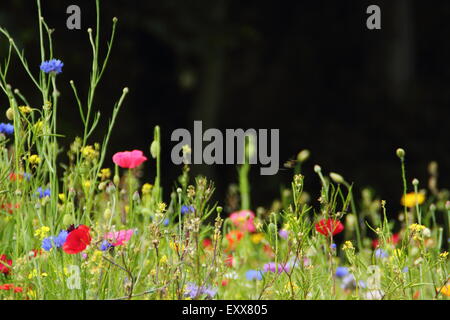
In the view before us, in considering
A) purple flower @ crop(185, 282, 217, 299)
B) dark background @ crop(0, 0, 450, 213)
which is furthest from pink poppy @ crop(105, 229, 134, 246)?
dark background @ crop(0, 0, 450, 213)

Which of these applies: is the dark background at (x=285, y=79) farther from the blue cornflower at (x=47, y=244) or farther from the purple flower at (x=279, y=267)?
the blue cornflower at (x=47, y=244)

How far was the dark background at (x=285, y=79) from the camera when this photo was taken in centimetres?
601

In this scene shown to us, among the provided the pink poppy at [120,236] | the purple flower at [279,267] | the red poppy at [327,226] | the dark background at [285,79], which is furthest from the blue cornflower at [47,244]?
the dark background at [285,79]

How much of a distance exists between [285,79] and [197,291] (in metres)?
5.81

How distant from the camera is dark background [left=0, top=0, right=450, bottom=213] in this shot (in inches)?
237

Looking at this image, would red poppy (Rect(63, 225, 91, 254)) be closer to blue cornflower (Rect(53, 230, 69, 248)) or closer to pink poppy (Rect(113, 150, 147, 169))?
blue cornflower (Rect(53, 230, 69, 248))

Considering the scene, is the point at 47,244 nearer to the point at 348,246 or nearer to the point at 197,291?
the point at 197,291

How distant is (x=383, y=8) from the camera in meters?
7.11

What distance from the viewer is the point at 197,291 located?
1.55 metres

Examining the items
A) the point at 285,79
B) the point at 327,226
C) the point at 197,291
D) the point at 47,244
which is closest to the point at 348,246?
the point at 327,226

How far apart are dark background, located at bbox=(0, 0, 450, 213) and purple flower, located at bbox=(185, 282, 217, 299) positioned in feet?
13.7
